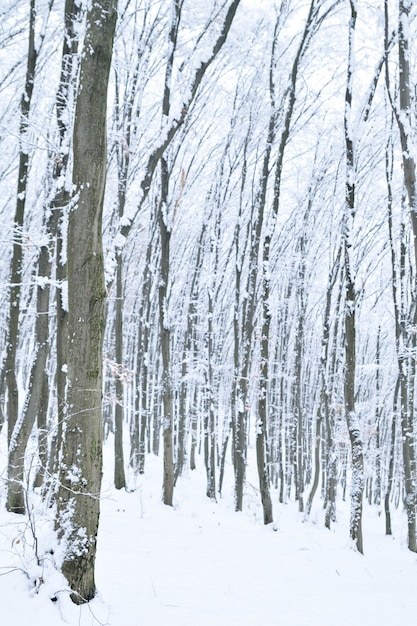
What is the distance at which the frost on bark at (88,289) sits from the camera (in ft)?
12.4

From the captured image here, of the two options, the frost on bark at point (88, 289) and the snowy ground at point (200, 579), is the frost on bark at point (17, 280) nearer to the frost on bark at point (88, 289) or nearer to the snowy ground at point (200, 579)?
the snowy ground at point (200, 579)

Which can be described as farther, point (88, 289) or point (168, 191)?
point (168, 191)

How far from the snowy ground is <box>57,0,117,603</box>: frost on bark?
1.12ft

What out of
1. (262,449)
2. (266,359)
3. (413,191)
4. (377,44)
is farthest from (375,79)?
(262,449)

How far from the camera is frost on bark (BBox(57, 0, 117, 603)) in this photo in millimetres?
3766

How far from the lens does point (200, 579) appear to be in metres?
5.38

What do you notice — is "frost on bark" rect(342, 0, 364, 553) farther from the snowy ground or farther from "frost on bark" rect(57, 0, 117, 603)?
"frost on bark" rect(57, 0, 117, 603)

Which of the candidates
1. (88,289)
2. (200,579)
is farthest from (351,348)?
(88,289)

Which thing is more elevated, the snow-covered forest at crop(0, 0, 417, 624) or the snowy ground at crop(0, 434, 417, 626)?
the snow-covered forest at crop(0, 0, 417, 624)

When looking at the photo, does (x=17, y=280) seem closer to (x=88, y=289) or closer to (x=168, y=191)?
(x=88, y=289)

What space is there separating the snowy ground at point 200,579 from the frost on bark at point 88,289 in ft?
1.12

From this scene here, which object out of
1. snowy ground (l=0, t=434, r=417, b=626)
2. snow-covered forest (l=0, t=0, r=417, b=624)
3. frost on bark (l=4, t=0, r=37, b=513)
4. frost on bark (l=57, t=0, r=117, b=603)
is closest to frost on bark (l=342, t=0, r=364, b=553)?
snow-covered forest (l=0, t=0, r=417, b=624)

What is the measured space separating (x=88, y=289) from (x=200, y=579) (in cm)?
369

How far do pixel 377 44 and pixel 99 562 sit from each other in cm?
1015
